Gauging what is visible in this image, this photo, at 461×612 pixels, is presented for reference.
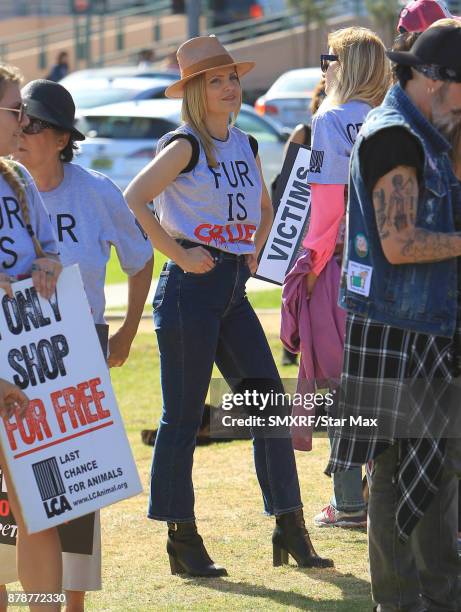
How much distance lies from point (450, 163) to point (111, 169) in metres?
16.0

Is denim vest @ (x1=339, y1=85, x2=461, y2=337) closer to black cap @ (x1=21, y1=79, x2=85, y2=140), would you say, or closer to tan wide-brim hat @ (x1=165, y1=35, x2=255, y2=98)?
black cap @ (x1=21, y1=79, x2=85, y2=140)

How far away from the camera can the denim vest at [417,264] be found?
13.8 feet

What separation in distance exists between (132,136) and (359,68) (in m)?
14.8

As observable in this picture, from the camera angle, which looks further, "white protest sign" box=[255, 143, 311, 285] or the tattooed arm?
"white protest sign" box=[255, 143, 311, 285]

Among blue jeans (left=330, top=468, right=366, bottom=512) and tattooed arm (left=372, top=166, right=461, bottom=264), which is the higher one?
tattooed arm (left=372, top=166, right=461, bottom=264)

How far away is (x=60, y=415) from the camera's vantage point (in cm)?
414

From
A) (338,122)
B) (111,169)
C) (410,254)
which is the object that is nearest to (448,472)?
(410,254)

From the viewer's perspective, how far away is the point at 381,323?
14.0 feet

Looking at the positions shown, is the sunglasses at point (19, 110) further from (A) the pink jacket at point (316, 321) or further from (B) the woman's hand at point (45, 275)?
(A) the pink jacket at point (316, 321)

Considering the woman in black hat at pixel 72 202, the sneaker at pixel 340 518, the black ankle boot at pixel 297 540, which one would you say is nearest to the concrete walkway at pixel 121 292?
the sneaker at pixel 340 518

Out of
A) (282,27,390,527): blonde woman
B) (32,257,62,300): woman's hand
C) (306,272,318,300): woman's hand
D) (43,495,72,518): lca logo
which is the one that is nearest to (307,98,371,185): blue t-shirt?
(282,27,390,527): blonde woman

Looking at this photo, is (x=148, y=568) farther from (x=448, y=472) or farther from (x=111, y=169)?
(x=111, y=169)

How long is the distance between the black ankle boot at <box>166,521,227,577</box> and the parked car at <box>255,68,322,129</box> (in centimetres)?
1858

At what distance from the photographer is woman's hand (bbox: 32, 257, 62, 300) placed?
411cm
